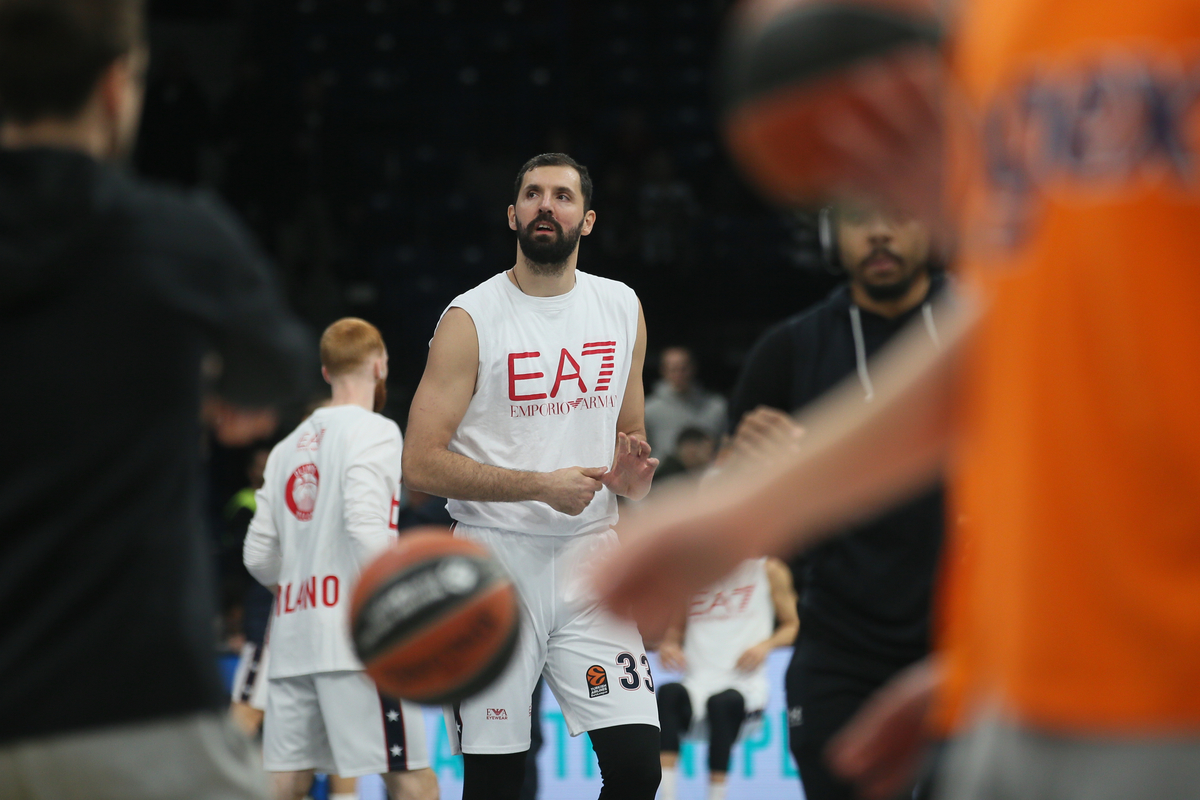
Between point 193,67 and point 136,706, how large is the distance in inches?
662

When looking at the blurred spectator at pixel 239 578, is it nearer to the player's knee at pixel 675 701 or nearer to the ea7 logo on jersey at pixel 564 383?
the player's knee at pixel 675 701

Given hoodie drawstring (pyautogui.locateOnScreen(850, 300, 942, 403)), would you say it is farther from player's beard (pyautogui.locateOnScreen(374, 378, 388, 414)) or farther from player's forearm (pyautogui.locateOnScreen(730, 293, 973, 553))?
player's beard (pyautogui.locateOnScreen(374, 378, 388, 414))

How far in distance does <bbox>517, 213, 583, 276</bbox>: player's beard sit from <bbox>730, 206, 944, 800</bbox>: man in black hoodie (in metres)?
1.55

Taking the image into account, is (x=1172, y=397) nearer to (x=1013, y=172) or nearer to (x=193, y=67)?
(x=1013, y=172)

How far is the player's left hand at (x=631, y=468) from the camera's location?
5035 mm

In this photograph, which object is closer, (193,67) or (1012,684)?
(1012,684)

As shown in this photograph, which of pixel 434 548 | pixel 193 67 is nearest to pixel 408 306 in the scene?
pixel 193 67

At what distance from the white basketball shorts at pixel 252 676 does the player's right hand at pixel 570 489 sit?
10.5ft

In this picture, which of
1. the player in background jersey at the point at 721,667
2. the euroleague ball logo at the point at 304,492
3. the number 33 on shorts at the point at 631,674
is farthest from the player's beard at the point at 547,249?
the player in background jersey at the point at 721,667

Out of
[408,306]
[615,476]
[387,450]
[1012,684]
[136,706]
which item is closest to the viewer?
[1012,684]

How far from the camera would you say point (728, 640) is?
7.87 metres

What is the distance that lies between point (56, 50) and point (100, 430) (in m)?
0.57

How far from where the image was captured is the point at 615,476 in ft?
16.8

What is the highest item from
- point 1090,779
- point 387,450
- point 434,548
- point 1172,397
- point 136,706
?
point 387,450
